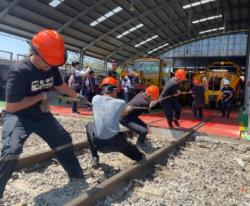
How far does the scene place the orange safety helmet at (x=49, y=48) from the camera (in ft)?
11.5

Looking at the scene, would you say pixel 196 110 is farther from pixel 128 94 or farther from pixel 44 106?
pixel 44 106

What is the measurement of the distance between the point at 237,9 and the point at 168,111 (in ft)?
80.7

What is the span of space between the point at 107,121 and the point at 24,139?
1.31 metres

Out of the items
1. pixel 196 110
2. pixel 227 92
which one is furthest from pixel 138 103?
pixel 227 92

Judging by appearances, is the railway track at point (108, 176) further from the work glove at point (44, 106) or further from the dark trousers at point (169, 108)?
the dark trousers at point (169, 108)

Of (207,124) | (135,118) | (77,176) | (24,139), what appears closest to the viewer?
(24,139)

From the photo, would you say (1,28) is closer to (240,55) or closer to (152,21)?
(152,21)

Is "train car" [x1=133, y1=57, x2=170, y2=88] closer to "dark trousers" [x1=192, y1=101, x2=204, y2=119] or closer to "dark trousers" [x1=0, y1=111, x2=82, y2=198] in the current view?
"dark trousers" [x1=192, y1=101, x2=204, y2=119]

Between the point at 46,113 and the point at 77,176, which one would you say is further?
the point at 77,176

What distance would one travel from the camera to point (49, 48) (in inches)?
137

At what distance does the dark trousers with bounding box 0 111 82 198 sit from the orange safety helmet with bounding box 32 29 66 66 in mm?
768

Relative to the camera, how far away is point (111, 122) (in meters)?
4.71

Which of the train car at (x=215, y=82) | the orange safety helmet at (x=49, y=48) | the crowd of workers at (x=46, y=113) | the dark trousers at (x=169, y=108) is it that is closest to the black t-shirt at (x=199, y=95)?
the dark trousers at (x=169, y=108)

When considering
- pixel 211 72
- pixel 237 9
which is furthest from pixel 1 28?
pixel 237 9
